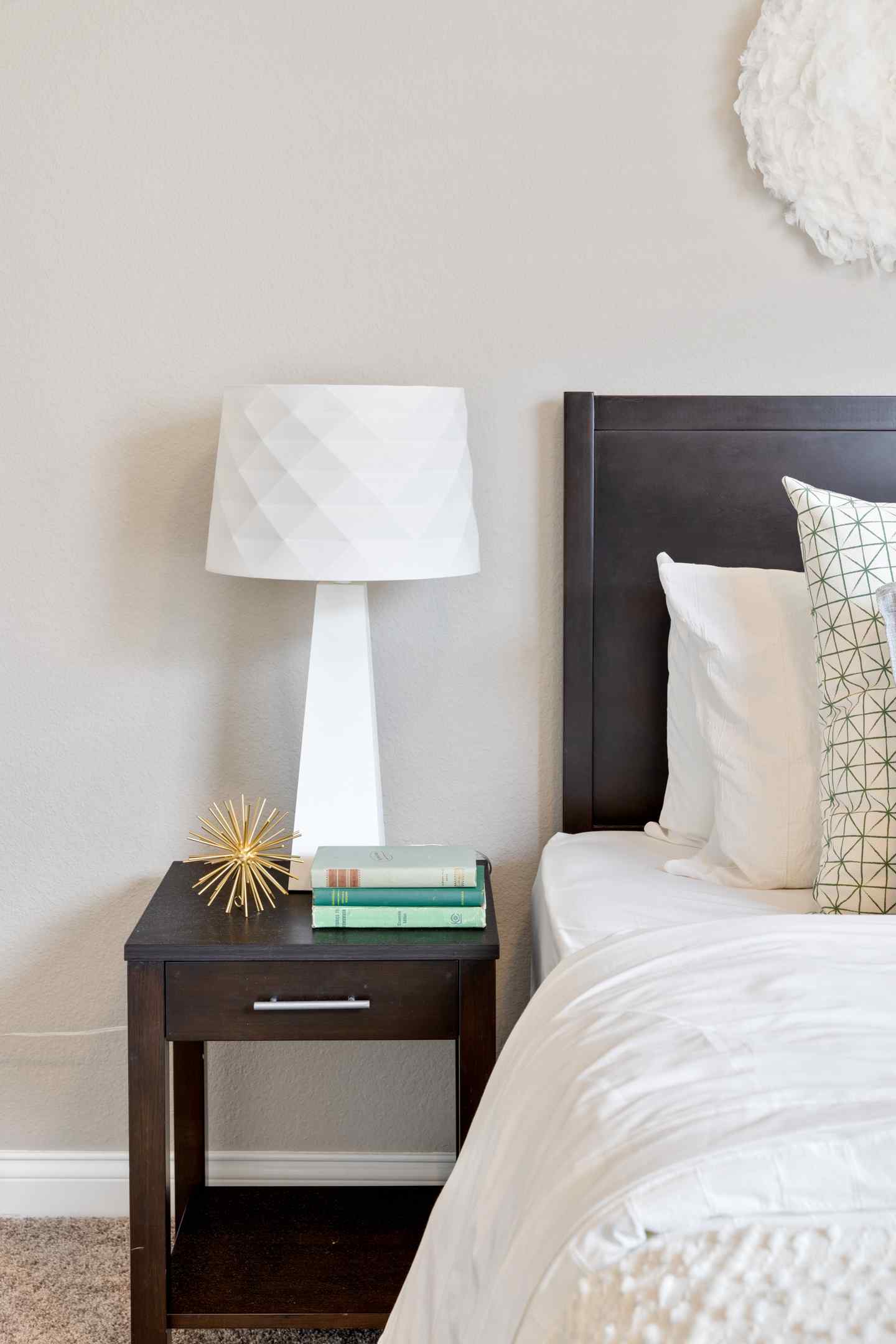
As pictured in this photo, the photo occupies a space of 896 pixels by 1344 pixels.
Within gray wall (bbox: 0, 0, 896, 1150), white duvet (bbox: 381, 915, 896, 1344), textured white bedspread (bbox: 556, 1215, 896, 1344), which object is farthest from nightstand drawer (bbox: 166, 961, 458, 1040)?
textured white bedspread (bbox: 556, 1215, 896, 1344)

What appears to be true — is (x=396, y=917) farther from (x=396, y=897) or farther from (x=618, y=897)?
(x=618, y=897)

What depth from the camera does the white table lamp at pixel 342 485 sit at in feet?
5.09

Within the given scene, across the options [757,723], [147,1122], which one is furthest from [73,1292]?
[757,723]

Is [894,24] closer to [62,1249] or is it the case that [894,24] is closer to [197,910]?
[197,910]

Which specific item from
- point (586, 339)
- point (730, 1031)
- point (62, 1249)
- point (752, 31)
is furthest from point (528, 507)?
point (62, 1249)

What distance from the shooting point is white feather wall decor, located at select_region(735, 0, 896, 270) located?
1797 mm

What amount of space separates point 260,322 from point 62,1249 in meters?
1.51

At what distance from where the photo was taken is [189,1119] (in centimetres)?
193

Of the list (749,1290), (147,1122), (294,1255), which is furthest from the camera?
(294,1255)

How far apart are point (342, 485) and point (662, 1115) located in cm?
92

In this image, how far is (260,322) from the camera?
1.88 meters

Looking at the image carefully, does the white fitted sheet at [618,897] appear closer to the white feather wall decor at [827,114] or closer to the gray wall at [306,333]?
the gray wall at [306,333]

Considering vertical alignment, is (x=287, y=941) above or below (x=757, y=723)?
below

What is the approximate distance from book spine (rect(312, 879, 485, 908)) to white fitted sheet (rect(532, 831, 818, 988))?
0.12m
